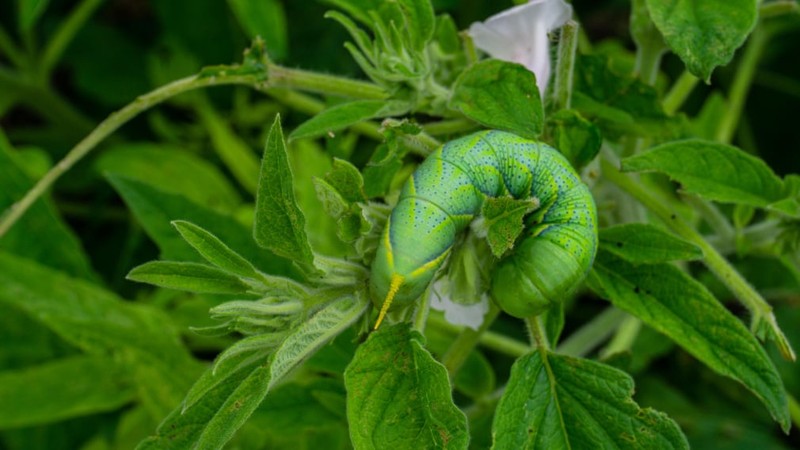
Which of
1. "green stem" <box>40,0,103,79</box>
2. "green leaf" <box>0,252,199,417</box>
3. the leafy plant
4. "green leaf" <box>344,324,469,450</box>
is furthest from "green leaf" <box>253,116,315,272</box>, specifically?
"green stem" <box>40,0,103,79</box>

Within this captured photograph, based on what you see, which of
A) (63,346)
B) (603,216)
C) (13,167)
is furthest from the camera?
(63,346)

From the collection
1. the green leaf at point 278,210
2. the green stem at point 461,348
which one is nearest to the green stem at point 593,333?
the green stem at point 461,348

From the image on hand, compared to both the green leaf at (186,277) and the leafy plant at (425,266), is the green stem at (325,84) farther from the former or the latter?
the green leaf at (186,277)

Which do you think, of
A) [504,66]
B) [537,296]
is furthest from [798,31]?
[537,296]

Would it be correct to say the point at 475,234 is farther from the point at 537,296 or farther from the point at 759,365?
the point at 759,365

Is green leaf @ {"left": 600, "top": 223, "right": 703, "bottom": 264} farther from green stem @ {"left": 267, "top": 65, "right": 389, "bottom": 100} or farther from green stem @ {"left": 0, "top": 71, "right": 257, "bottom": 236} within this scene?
green stem @ {"left": 0, "top": 71, "right": 257, "bottom": 236}
